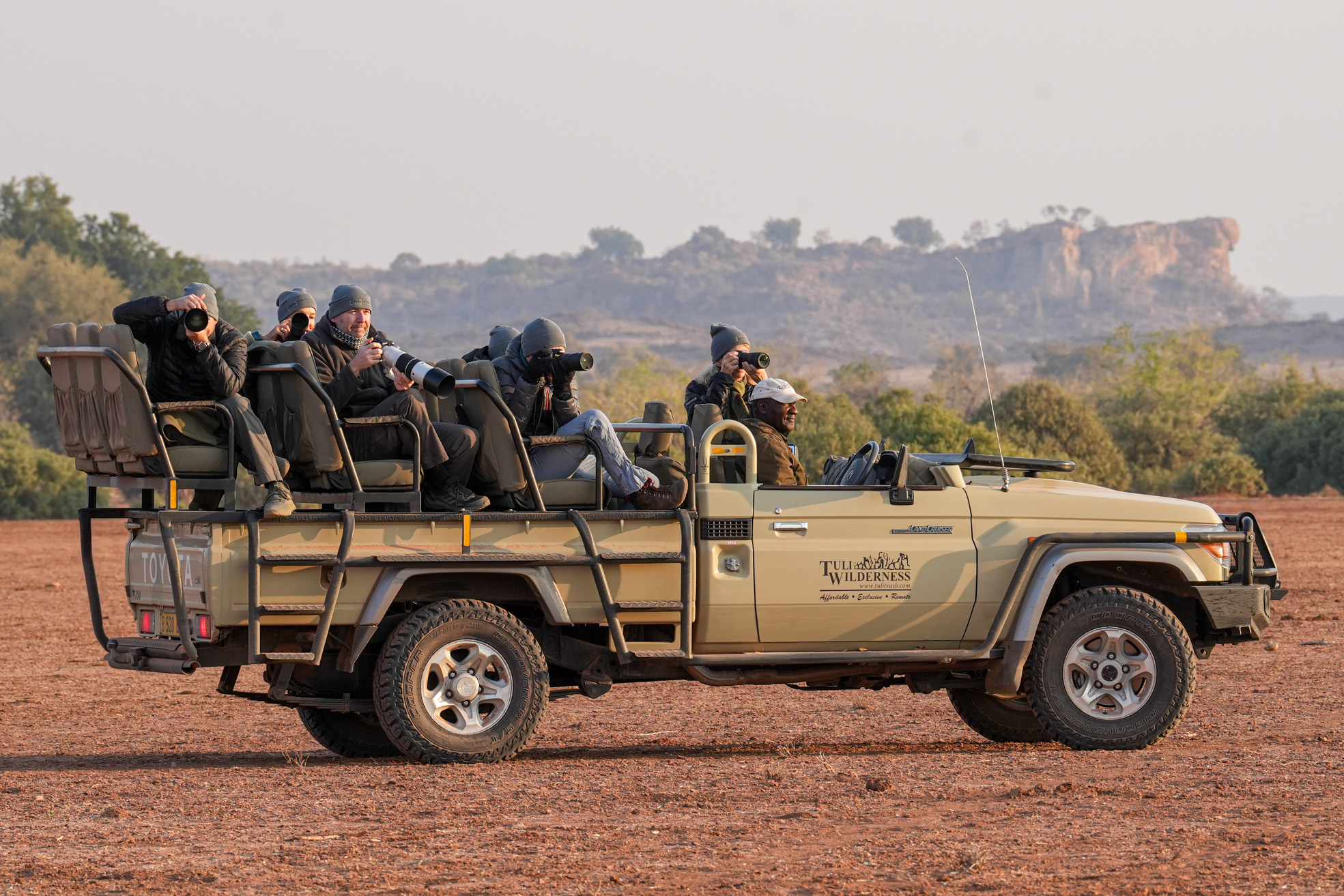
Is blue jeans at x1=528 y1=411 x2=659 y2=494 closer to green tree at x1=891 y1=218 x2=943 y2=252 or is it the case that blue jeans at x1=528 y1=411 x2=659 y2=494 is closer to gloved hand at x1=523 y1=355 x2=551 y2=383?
gloved hand at x1=523 y1=355 x2=551 y2=383

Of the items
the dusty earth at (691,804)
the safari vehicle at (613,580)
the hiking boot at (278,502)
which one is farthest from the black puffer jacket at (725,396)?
the hiking boot at (278,502)

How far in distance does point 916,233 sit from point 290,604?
16862 cm

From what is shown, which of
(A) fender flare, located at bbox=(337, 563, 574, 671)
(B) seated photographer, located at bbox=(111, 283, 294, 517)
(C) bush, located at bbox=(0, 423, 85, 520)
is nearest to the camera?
(B) seated photographer, located at bbox=(111, 283, 294, 517)

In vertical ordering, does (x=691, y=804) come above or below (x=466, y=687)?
below

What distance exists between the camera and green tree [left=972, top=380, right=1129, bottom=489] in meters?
35.7

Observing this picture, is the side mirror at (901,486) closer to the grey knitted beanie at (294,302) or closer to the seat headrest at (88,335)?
the grey knitted beanie at (294,302)

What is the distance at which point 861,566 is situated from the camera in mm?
9172

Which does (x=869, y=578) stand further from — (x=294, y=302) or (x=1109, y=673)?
(x=294, y=302)

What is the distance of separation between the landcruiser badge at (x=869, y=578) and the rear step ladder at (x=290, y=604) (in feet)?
7.76

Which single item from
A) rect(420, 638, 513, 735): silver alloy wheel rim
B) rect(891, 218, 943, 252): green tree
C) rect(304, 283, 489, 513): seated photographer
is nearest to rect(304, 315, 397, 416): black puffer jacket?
rect(304, 283, 489, 513): seated photographer

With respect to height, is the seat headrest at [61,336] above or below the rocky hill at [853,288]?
below

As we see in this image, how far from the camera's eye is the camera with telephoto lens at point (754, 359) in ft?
34.8

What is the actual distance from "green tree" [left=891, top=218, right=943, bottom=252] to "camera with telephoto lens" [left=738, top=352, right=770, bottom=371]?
163717 mm

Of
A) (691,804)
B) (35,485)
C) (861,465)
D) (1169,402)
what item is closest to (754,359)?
(861,465)
